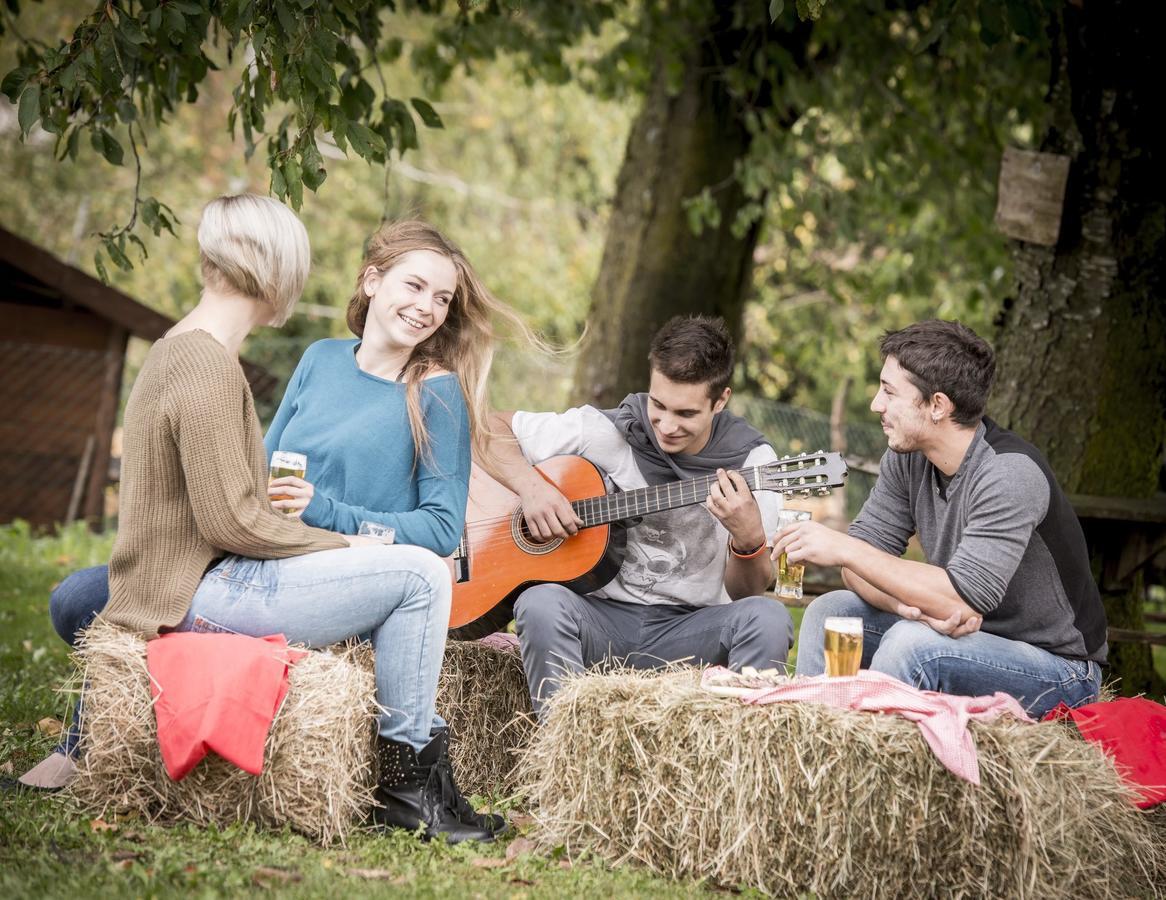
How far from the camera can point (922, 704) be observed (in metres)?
3.23

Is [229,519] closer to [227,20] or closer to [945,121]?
[227,20]

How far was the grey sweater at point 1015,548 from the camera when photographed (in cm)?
357

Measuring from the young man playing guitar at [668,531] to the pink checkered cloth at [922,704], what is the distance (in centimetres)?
57

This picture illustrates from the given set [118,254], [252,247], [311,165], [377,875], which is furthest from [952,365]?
[118,254]

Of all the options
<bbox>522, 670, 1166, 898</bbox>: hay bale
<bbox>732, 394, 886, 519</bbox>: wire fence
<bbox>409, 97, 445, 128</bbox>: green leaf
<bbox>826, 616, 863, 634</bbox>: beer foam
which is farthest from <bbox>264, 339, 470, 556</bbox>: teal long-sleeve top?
<bbox>732, 394, 886, 519</bbox>: wire fence

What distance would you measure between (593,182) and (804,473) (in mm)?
16964

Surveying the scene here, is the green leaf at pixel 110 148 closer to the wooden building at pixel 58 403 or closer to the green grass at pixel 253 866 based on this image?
the green grass at pixel 253 866

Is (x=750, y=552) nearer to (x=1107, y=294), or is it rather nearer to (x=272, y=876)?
(x=272, y=876)

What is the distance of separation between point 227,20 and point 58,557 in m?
6.07

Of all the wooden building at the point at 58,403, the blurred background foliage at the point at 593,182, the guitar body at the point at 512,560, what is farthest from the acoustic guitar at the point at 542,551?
the wooden building at the point at 58,403

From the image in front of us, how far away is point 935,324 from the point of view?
383cm

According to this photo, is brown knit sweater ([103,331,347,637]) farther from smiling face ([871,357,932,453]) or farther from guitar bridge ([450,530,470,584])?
smiling face ([871,357,932,453])

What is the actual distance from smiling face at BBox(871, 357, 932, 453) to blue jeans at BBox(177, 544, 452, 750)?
54.8 inches

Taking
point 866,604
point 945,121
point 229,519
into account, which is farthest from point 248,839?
point 945,121
